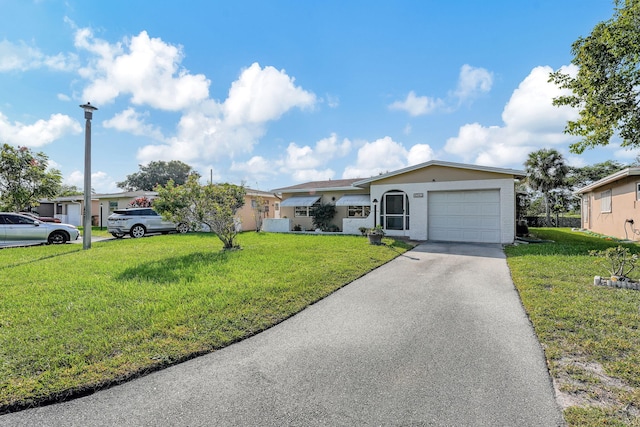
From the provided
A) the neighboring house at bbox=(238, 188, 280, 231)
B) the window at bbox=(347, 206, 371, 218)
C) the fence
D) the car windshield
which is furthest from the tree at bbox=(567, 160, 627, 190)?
the car windshield

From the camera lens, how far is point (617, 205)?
1766 cm

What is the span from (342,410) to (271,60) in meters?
14.6

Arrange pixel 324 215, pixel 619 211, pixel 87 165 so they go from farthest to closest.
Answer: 1. pixel 324 215
2. pixel 619 211
3. pixel 87 165

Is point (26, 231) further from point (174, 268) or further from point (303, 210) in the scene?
point (303, 210)

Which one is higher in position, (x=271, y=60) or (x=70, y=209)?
(x=271, y=60)

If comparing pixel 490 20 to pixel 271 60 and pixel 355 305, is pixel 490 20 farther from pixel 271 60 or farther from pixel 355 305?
pixel 355 305

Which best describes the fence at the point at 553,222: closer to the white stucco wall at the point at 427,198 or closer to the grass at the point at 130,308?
the white stucco wall at the point at 427,198

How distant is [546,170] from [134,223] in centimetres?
3385

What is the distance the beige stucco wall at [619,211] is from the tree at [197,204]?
19893mm

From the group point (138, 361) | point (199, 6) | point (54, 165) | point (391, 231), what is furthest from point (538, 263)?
point (54, 165)

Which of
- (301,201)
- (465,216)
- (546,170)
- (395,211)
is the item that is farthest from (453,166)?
(546,170)

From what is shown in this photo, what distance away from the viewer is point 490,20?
11.1 meters

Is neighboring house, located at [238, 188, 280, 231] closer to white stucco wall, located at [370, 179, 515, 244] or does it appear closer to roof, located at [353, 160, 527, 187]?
roof, located at [353, 160, 527, 187]

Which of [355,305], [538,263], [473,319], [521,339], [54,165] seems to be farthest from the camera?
[54,165]
